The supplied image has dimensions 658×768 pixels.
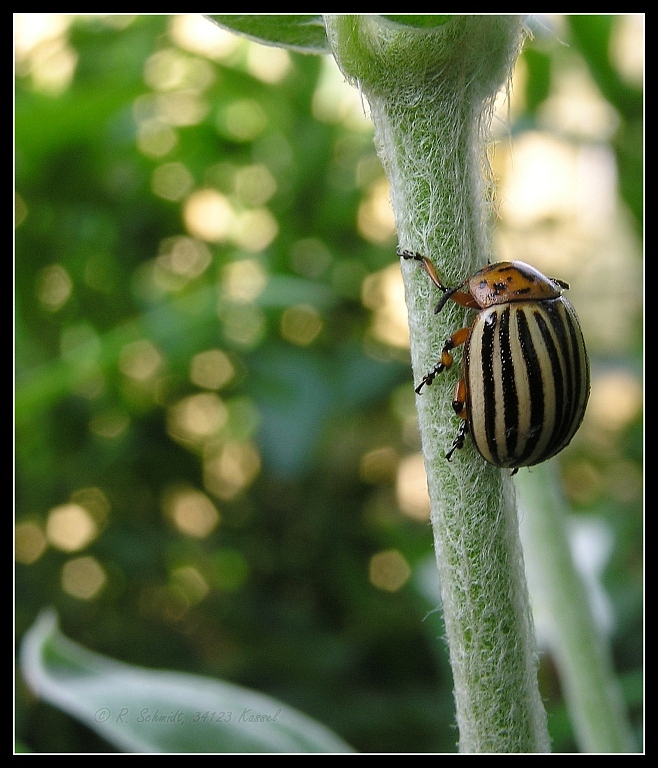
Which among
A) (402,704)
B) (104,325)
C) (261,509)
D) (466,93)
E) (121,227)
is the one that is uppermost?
(121,227)

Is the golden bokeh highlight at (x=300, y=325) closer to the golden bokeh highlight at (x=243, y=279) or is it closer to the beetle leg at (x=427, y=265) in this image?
the golden bokeh highlight at (x=243, y=279)

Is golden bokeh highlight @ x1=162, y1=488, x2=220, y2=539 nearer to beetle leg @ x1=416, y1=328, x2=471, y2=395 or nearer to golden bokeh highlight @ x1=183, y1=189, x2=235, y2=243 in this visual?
golden bokeh highlight @ x1=183, y1=189, x2=235, y2=243

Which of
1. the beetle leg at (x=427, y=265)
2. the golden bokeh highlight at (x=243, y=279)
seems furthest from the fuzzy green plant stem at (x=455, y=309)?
the golden bokeh highlight at (x=243, y=279)

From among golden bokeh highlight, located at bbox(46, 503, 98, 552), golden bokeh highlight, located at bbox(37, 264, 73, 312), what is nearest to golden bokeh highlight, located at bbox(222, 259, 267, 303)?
golden bokeh highlight, located at bbox(37, 264, 73, 312)

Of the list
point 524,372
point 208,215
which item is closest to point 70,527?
point 208,215

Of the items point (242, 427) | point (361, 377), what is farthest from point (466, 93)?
point (242, 427)

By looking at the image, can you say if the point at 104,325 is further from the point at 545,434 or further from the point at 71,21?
the point at 545,434

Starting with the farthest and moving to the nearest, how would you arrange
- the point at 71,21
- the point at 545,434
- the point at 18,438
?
1. the point at 71,21
2. the point at 18,438
3. the point at 545,434
